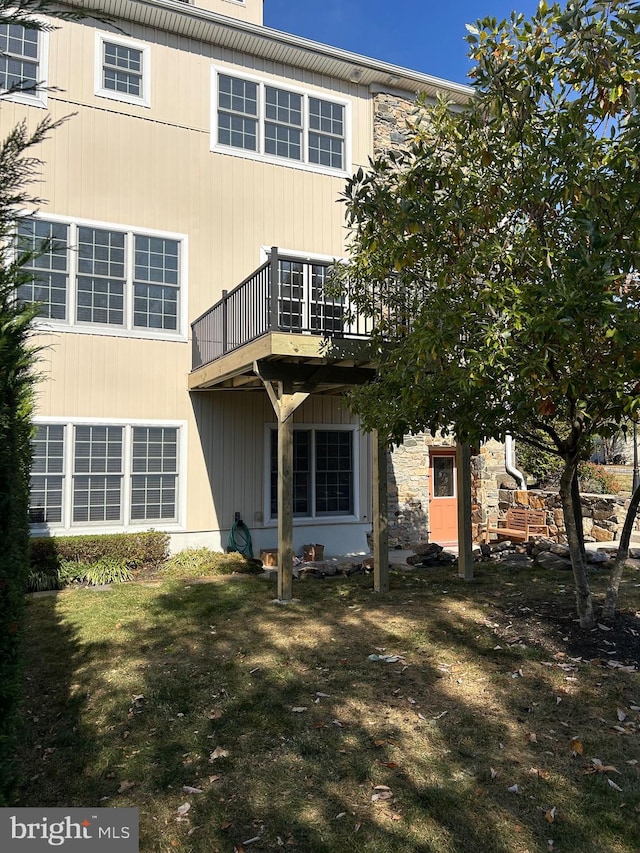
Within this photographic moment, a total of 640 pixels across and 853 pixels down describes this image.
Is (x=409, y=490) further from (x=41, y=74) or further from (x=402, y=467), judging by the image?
(x=41, y=74)

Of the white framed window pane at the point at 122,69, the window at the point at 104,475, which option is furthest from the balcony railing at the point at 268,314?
the white framed window pane at the point at 122,69

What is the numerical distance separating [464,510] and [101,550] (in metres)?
5.59

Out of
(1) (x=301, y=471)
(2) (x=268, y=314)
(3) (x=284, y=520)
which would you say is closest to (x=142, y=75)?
(2) (x=268, y=314)

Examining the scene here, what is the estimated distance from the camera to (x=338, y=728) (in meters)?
4.20

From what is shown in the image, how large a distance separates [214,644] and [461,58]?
6.14 m

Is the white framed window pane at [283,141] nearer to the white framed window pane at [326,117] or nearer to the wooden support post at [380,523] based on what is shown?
the white framed window pane at [326,117]

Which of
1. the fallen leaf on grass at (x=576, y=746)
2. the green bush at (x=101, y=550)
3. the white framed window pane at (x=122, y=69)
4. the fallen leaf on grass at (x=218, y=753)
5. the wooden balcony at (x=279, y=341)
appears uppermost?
the white framed window pane at (x=122, y=69)

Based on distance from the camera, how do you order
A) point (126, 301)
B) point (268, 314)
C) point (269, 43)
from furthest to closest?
point (269, 43) < point (126, 301) < point (268, 314)

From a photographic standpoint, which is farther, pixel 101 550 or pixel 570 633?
pixel 101 550

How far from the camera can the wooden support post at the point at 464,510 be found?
356 inches

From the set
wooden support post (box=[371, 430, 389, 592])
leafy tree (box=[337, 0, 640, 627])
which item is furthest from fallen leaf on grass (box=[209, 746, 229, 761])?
wooden support post (box=[371, 430, 389, 592])

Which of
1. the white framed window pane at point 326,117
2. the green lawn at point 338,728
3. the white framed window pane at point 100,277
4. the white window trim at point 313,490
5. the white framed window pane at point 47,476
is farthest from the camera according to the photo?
the white framed window pane at point 326,117

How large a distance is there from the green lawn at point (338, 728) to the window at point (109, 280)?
500 centimetres

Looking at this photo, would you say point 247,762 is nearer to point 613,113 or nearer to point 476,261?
point 476,261
